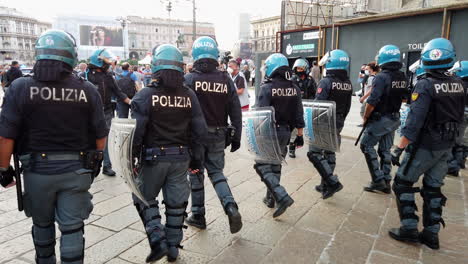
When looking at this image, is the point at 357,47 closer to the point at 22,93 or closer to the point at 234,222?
the point at 234,222

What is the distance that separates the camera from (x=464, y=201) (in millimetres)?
4715

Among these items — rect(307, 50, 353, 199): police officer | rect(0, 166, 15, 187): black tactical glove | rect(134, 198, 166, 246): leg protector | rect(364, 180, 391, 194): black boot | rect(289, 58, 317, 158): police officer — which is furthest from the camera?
rect(289, 58, 317, 158): police officer

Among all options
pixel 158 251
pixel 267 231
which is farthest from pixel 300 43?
pixel 158 251

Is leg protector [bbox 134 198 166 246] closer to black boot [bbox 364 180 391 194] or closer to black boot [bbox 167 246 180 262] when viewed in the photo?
black boot [bbox 167 246 180 262]

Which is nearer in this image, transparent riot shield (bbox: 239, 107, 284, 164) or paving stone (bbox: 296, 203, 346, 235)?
paving stone (bbox: 296, 203, 346, 235)

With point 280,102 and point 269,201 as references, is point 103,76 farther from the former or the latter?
point 269,201

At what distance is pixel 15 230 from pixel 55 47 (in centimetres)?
225

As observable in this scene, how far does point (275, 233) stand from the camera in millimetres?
3654

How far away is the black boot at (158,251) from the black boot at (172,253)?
12 cm

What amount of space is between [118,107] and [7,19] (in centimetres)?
11451

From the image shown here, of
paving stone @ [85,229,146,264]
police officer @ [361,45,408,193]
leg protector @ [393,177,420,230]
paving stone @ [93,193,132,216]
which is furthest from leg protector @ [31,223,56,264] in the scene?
police officer @ [361,45,408,193]

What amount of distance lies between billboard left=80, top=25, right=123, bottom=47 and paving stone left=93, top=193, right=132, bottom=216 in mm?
53892

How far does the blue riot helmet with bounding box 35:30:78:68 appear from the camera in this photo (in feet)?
7.92

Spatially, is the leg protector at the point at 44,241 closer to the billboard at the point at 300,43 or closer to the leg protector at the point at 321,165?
the leg protector at the point at 321,165
